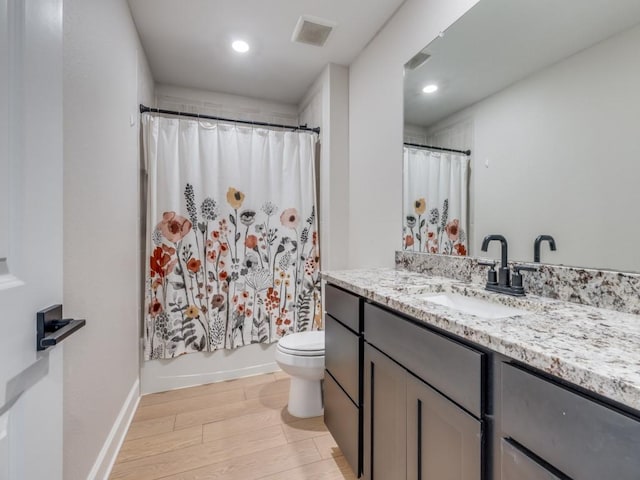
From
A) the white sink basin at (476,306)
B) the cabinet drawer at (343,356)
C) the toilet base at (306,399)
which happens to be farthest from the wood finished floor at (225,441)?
the white sink basin at (476,306)

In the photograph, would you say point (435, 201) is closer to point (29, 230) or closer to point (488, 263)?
point (488, 263)

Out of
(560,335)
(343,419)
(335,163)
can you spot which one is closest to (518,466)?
(560,335)

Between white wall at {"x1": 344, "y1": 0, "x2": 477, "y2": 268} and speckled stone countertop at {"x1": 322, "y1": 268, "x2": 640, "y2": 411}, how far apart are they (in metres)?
0.87

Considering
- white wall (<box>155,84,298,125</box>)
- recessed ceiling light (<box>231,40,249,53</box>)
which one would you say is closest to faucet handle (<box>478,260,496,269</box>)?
recessed ceiling light (<box>231,40,249,53</box>)

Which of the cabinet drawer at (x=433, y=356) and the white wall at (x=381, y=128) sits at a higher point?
the white wall at (x=381, y=128)

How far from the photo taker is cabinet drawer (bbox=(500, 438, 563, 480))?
57 centimetres

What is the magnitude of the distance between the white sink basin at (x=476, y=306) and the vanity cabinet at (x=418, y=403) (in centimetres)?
19

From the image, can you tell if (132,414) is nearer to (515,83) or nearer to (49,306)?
(49,306)

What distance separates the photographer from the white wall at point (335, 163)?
2.36 meters

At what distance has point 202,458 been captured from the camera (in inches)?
59.2

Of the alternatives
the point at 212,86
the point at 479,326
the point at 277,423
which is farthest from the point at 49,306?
the point at 212,86

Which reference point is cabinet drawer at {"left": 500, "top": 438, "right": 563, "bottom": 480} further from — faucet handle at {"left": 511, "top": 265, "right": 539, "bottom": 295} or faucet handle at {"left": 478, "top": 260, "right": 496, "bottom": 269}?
faucet handle at {"left": 478, "top": 260, "right": 496, "bottom": 269}

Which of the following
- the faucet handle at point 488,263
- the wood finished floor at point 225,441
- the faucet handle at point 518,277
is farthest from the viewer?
the wood finished floor at point 225,441

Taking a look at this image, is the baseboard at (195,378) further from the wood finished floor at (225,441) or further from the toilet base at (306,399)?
the toilet base at (306,399)
